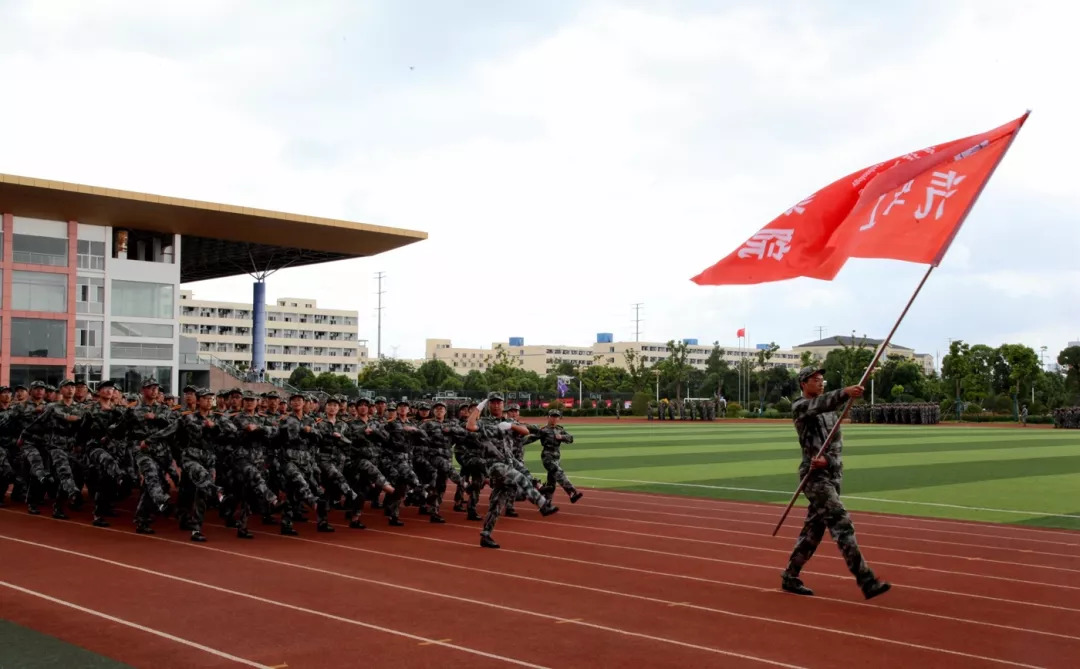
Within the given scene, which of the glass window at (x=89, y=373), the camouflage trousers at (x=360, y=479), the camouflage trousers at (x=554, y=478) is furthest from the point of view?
the glass window at (x=89, y=373)

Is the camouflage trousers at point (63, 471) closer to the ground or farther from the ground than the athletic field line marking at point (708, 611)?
farther from the ground

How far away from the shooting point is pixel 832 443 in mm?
8234

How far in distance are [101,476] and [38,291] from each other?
29.3 metres

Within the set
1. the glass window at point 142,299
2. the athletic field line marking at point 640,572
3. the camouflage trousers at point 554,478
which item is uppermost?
the glass window at point 142,299

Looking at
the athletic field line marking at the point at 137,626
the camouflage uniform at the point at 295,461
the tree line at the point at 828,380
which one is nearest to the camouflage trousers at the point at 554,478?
the camouflage uniform at the point at 295,461

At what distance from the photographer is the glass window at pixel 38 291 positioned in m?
38.4

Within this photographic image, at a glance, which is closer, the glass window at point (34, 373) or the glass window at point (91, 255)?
the glass window at point (34, 373)

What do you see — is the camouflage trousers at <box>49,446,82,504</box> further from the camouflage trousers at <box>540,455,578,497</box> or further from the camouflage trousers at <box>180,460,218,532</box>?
the camouflage trousers at <box>540,455,578,497</box>

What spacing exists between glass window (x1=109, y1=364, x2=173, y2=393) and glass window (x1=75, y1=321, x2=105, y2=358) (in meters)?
1.02

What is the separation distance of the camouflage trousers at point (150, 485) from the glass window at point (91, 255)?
3126cm

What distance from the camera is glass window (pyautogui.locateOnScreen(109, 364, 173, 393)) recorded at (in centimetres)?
4094

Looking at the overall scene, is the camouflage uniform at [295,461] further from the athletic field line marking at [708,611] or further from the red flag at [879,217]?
the red flag at [879,217]

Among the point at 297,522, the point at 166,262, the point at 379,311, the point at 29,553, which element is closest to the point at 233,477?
the point at 297,522

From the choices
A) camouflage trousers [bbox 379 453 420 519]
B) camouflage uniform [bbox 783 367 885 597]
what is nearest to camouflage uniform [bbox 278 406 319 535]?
camouflage trousers [bbox 379 453 420 519]
